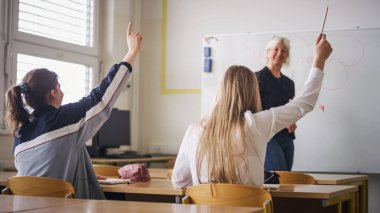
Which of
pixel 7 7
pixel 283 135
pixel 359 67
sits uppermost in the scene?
pixel 7 7

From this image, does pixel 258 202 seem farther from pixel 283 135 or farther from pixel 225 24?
pixel 225 24

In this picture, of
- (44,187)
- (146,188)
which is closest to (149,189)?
(146,188)

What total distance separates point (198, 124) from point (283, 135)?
1.74m

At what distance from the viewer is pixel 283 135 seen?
165 inches

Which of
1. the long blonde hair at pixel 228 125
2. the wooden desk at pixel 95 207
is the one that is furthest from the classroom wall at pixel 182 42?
the wooden desk at pixel 95 207

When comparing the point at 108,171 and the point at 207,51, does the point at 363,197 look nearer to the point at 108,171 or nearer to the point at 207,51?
the point at 108,171

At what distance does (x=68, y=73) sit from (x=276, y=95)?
227 cm

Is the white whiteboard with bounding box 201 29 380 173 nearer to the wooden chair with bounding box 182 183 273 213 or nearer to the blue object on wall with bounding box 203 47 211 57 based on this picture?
the blue object on wall with bounding box 203 47 211 57

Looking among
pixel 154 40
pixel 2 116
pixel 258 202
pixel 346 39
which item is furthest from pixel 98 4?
pixel 258 202

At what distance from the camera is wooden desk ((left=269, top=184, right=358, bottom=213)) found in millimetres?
2379

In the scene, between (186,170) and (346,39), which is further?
(346,39)

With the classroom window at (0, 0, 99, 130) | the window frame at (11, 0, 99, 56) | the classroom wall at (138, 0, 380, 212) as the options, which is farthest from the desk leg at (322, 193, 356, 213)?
the window frame at (11, 0, 99, 56)

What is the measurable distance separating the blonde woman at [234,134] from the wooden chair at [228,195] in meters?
0.15

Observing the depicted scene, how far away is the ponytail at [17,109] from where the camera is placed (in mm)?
2795
